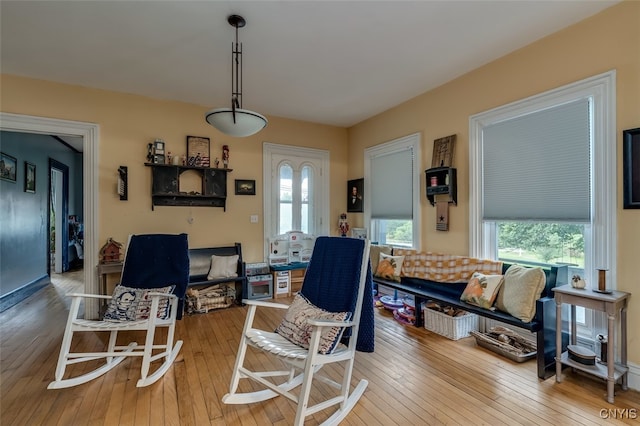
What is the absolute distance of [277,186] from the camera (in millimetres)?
4824

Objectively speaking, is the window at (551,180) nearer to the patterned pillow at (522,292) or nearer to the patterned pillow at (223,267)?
the patterned pillow at (522,292)

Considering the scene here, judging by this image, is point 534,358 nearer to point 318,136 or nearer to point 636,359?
point 636,359

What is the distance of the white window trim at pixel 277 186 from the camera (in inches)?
185

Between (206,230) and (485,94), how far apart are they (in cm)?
384

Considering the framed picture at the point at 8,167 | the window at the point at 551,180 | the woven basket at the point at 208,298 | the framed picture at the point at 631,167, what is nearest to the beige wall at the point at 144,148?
the woven basket at the point at 208,298

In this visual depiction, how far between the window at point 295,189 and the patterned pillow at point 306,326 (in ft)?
8.71

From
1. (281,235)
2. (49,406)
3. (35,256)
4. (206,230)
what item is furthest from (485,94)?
(35,256)

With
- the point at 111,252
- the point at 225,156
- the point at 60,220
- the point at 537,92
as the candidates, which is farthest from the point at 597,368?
the point at 60,220

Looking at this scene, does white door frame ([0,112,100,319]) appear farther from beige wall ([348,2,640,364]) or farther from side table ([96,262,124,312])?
beige wall ([348,2,640,364])

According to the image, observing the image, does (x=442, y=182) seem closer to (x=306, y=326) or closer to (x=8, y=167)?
(x=306, y=326)

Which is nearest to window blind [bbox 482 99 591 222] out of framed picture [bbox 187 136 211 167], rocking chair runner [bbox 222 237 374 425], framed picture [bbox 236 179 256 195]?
rocking chair runner [bbox 222 237 374 425]

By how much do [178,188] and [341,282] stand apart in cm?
297

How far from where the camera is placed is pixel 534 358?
261cm

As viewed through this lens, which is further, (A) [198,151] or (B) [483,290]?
(A) [198,151]
